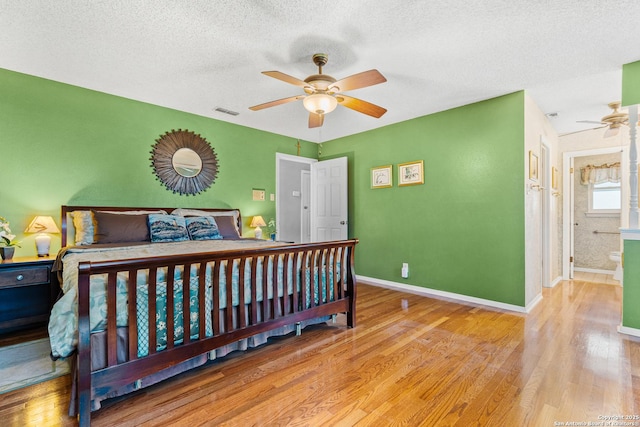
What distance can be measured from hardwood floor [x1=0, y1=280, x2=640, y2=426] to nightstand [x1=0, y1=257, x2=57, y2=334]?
1204 millimetres

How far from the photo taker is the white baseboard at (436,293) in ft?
10.9

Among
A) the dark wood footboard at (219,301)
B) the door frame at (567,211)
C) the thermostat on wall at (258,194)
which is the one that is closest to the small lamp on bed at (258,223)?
the thermostat on wall at (258,194)

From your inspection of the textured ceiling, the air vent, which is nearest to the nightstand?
the textured ceiling

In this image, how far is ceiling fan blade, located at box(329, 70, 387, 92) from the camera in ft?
7.18

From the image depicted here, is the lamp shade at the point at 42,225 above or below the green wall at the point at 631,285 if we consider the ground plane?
above

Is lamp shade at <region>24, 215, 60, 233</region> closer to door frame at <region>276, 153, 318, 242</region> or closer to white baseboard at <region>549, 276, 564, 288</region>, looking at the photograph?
door frame at <region>276, 153, 318, 242</region>

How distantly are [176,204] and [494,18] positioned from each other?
12.6 ft

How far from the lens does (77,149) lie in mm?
3217

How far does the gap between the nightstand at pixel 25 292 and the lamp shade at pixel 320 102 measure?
2733mm

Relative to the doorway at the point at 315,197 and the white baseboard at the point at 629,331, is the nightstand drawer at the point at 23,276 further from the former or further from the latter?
the white baseboard at the point at 629,331

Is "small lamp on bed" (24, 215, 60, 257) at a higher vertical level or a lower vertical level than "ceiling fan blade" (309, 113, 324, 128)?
lower

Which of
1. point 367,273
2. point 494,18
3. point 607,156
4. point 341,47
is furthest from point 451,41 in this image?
point 607,156

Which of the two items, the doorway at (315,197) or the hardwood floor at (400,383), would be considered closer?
the hardwood floor at (400,383)

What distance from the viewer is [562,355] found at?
2244 mm
